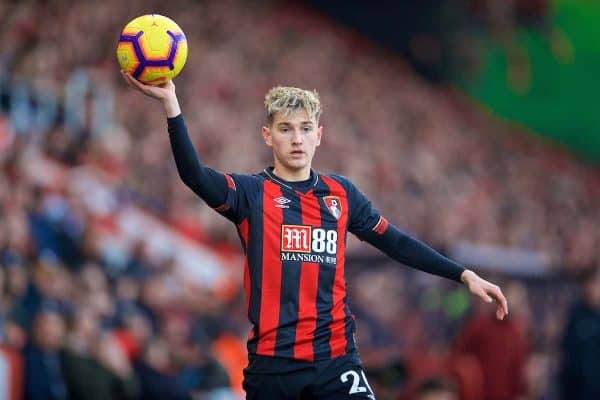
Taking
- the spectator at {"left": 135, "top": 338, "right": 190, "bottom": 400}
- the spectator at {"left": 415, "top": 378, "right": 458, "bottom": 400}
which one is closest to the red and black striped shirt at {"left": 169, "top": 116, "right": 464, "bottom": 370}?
the spectator at {"left": 415, "top": 378, "right": 458, "bottom": 400}

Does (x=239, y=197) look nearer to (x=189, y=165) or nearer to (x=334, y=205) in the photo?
(x=189, y=165)

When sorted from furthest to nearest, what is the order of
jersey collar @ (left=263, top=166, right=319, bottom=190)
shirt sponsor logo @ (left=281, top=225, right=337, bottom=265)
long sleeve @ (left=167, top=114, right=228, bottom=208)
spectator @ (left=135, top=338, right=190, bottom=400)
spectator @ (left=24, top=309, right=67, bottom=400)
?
1. spectator @ (left=135, top=338, right=190, bottom=400)
2. spectator @ (left=24, top=309, right=67, bottom=400)
3. jersey collar @ (left=263, top=166, right=319, bottom=190)
4. shirt sponsor logo @ (left=281, top=225, right=337, bottom=265)
5. long sleeve @ (left=167, top=114, right=228, bottom=208)

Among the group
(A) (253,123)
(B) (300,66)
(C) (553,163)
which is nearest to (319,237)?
(A) (253,123)

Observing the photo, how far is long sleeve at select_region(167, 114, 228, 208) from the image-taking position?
4434 millimetres

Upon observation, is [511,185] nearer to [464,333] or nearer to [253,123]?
[253,123]

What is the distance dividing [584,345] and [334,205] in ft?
19.7

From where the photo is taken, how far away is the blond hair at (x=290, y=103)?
4.79m

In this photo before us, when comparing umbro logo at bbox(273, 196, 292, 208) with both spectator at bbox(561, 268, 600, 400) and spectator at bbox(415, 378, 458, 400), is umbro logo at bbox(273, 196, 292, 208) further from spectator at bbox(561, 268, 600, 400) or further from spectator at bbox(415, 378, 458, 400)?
spectator at bbox(561, 268, 600, 400)

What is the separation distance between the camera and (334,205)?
488cm

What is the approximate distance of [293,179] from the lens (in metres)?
4.88

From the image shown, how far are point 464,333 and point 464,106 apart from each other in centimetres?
1527

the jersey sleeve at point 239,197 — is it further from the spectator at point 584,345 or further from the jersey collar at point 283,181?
the spectator at point 584,345

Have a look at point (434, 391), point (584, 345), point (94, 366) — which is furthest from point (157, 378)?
point (584, 345)

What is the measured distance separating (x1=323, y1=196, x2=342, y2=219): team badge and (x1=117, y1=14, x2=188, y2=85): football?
879 mm
